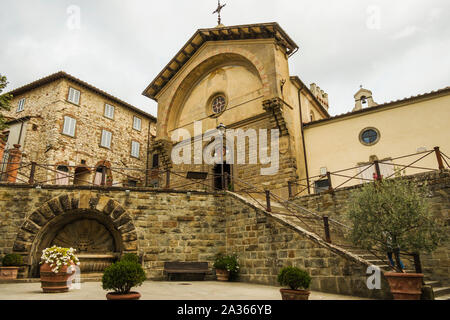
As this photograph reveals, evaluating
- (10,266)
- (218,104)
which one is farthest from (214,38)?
(10,266)

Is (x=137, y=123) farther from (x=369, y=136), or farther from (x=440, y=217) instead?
(x=440, y=217)

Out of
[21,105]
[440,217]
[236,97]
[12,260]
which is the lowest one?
[12,260]

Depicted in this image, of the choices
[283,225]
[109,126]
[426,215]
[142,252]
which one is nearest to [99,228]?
[142,252]

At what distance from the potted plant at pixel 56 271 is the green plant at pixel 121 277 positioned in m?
2.12

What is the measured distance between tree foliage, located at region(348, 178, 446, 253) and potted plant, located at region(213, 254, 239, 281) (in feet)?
14.4

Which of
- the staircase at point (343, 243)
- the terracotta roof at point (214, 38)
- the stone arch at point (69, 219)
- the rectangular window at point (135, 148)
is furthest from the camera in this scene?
the rectangular window at point (135, 148)

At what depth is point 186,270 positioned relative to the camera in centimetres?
966

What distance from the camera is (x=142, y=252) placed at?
990cm

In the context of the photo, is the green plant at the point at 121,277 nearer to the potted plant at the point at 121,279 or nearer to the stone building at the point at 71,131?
the potted plant at the point at 121,279

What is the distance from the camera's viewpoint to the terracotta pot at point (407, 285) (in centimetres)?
535

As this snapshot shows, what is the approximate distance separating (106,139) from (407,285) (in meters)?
20.8

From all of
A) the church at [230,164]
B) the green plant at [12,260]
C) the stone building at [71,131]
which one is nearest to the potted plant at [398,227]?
the church at [230,164]

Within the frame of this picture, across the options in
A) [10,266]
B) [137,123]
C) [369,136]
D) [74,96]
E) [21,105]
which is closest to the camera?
[10,266]

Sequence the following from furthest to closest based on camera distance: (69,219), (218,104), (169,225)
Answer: (218,104) → (169,225) → (69,219)
